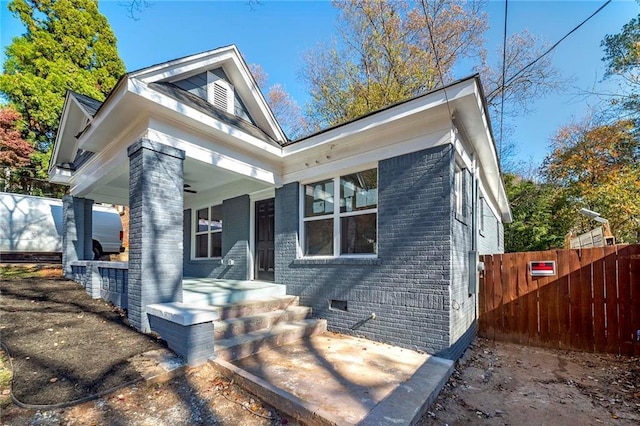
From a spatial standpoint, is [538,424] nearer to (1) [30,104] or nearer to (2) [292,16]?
(2) [292,16]

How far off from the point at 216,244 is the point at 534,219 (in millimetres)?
16648

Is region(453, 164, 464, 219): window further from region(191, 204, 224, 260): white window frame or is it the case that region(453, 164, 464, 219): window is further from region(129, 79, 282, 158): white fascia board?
region(191, 204, 224, 260): white window frame

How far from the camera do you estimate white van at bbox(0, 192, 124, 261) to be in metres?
9.91

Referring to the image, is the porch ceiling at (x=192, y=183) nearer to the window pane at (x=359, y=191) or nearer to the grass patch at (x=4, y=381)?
the window pane at (x=359, y=191)

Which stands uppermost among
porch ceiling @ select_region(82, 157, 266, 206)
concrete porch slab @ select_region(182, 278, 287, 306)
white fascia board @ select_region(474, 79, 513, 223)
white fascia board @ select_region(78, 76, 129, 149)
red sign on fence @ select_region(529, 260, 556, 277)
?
white fascia board @ select_region(78, 76, 129, 149)

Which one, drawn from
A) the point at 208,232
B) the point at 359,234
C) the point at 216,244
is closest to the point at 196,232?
the point at 208,232

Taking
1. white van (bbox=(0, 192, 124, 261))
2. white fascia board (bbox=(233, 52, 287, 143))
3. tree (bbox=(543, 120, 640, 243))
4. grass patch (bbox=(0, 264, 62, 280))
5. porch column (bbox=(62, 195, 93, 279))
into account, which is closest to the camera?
white fascia board (bbox=(233, 52, 287, 143))

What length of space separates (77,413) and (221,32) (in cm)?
790

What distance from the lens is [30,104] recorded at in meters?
13.6

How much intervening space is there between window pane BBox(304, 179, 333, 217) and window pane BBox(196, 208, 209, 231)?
3861 mm

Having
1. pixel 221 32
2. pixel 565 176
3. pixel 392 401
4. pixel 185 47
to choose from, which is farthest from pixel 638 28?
pixel 392 401

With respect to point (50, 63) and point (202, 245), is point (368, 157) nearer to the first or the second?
point (202, 245)

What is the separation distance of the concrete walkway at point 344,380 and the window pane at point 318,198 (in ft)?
8.13

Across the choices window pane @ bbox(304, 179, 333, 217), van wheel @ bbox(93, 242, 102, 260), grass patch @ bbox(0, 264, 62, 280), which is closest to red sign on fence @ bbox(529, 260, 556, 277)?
window pane @ bbox(304, 179, 333, 217)
